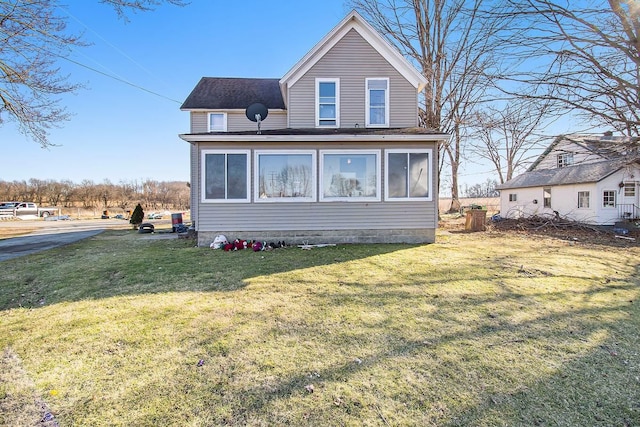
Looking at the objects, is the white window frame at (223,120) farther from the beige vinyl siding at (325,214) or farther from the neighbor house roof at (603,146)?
the neighbor house roof at (603,146)

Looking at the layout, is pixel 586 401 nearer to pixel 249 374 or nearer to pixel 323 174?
pixel 249 374

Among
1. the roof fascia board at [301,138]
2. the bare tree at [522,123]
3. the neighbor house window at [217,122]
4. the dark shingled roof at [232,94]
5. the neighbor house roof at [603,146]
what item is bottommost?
the neighbor house roof at [603,146]

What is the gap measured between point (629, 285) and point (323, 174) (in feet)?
25.1

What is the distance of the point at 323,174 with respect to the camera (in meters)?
9.58

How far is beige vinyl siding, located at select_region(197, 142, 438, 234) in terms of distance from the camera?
941cm

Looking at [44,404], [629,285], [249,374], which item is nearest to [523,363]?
[249,374]

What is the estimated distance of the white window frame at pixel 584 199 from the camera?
18.4m

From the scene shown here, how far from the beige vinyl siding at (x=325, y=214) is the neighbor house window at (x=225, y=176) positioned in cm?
23

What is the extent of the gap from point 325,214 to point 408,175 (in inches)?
120

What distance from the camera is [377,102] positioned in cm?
1118

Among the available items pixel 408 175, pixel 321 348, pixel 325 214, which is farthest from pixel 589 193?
pixel 321 348

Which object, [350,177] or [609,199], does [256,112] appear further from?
[609,199]

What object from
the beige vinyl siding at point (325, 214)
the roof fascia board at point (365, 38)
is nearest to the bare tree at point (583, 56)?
the beige vinyl siding at point (325, 214)

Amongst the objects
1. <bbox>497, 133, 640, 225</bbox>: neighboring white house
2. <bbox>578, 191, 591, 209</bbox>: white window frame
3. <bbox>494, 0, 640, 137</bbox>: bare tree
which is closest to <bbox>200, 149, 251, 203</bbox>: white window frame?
<bbox>494, 0, 640, 137</bbox>: bare tree
